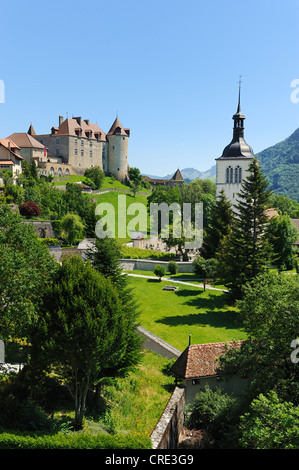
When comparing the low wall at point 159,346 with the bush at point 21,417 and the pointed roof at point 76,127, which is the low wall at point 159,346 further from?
the pointed roof at point 76,127

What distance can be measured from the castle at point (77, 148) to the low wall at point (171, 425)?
66.9 metres

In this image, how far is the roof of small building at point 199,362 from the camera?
1880 cm

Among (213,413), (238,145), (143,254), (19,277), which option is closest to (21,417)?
(19,277)

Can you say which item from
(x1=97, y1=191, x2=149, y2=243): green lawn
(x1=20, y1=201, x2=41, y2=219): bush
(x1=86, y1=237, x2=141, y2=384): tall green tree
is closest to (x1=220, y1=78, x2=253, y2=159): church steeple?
(x1=97, y1=191, x2=149, y2=243): green lawn

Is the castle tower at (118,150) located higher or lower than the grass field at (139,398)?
higher

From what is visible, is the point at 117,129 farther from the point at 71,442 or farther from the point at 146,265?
the point at 71,442

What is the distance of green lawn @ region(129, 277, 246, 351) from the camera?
92.4ft

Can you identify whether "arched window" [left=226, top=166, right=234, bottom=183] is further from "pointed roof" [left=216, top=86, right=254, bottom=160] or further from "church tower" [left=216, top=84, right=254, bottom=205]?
"pointed roof" [left=216, top=86, right=254, bottom=160]

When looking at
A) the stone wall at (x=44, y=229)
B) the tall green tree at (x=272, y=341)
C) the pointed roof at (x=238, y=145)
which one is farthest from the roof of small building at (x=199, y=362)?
the pointed roof at (x=238, y=145)

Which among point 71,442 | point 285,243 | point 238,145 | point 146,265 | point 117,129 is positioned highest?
point 117,129

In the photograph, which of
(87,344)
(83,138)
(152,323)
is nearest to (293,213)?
(83,138)

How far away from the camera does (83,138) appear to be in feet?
299

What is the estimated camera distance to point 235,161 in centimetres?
5616

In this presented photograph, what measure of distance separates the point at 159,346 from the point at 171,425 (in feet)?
35.2
